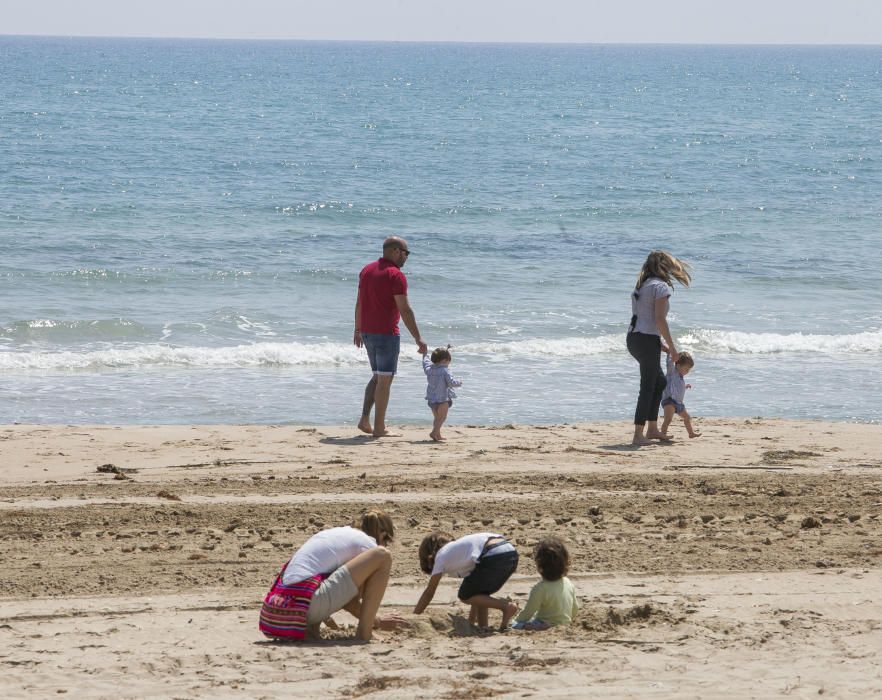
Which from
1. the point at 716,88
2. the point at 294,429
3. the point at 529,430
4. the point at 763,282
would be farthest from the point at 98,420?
the point at 716,88

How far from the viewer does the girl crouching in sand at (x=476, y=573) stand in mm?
5562

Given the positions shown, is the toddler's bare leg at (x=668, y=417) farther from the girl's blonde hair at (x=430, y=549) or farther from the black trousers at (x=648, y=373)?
the girl's blonde hair at (x=430, y=549)

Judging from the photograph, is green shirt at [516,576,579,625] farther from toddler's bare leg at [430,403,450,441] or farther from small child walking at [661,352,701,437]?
small child walking at [661,352,701,437]

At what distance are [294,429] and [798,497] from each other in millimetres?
4391

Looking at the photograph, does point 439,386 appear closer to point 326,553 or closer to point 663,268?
point 663,268

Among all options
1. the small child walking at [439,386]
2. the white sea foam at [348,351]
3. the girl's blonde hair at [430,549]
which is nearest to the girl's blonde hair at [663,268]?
the small child walking at [439,386]

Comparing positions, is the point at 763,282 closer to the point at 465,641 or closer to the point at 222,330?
the point at 222,330

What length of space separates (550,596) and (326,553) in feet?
3.36

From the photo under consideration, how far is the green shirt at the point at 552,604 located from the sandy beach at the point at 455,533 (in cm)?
9

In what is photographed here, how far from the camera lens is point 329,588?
5.30 m

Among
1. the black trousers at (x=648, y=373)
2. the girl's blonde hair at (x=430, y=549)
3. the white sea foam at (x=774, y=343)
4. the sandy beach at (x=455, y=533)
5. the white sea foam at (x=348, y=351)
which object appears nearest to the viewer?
the sandy beach at (x=455, y=533)

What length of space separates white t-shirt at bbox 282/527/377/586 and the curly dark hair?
0.77m

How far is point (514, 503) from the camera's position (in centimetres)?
754

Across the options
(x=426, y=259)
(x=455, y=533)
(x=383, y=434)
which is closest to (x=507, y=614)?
(x=455, y=533)
